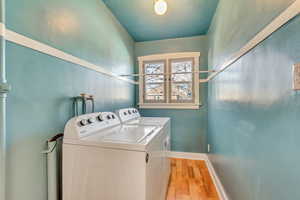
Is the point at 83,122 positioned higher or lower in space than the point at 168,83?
lower

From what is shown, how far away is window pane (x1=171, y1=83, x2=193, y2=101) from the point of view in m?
3.07

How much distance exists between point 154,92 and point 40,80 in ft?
7.64

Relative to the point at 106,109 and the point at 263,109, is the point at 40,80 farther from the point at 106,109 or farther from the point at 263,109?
the point at 263,109

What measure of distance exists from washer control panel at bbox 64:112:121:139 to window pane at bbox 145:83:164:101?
65.7 inches

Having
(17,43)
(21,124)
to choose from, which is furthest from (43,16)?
(21,124)

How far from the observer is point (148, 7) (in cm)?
211

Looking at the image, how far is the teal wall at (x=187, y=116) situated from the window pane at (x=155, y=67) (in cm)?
27

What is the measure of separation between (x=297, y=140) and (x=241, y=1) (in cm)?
122

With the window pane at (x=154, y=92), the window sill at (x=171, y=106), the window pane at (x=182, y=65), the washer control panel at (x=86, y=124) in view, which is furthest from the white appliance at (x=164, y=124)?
the window pane at (x=182, y=65)

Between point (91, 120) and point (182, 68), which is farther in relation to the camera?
point (182, 68)

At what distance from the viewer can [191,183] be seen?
A: 2.09 meters

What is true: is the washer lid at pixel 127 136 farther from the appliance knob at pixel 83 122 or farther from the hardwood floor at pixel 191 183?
the hardwood floor at pixel 191 183

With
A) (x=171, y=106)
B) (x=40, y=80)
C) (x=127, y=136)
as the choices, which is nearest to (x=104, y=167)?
(x=127, y=136)

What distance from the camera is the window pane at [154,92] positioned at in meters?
3.19
